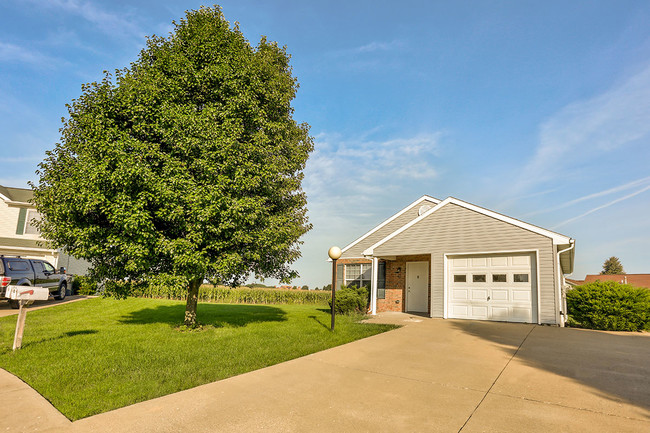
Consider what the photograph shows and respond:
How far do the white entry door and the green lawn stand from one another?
5391 mm

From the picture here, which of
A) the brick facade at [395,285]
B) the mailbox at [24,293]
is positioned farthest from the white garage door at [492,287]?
the mailbox at [24,293]

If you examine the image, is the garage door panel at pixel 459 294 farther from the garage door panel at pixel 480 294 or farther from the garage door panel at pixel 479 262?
the garage door panel at pixel 479 262

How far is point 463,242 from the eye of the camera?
13414mm

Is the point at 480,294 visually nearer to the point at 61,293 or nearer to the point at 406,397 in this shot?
the point at 406,397

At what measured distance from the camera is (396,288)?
16.9 meters

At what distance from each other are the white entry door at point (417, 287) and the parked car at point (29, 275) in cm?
1593

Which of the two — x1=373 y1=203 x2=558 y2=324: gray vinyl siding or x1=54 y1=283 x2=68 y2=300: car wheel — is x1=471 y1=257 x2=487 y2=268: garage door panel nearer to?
x1=373 y1=203 x2=558 y2=324: gray vinyl siding

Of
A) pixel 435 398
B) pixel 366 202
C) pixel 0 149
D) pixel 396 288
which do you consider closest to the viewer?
pixel 435 398

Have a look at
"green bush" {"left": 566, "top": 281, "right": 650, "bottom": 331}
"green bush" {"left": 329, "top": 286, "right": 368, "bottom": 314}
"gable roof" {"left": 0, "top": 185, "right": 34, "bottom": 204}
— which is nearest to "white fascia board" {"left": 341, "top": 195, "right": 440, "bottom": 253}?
"green bush" {"left": 329, "top": 286, "right": 368, "bottom": 314}

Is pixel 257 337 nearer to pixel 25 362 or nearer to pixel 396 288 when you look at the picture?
pixel 25 362

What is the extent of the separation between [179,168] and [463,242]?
427 inches

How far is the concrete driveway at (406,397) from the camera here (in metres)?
3.48

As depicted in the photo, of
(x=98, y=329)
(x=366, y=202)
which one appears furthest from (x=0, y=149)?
(x=366, y=202)

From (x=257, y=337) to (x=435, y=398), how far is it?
5699 millimetres
